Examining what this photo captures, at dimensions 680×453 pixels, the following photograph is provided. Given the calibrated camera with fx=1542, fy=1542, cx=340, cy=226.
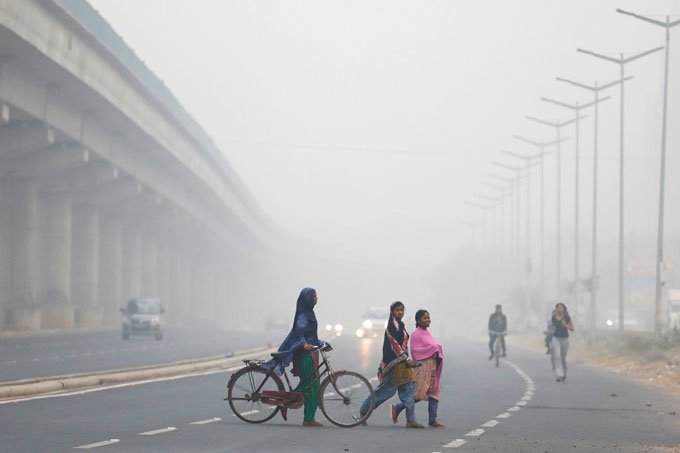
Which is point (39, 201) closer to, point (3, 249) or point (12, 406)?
point (3, 249)

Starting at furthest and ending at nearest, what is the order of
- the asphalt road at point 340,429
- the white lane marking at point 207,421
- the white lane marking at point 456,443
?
1. the white lane marking at point 207,421
2. the white lane marking at point 456,443
3. the asphalt road at point 340,429

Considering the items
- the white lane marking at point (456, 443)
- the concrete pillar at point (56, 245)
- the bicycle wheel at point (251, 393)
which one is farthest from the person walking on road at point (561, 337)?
the concrete pillar at point (56, 245)

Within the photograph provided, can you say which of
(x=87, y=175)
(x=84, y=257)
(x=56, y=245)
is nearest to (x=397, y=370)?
(x=87, y=175)

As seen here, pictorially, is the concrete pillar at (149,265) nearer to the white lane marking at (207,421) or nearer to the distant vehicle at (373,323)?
the distant vehicle at (373,323)

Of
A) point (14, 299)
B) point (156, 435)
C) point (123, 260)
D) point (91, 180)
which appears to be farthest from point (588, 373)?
point (123, 260)

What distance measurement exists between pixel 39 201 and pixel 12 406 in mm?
54501

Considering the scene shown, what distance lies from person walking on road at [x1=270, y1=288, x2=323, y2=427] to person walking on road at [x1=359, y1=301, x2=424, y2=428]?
662 mm

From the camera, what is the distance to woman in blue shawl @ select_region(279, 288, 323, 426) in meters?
19.4

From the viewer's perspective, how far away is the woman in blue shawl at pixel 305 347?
19.4 metres

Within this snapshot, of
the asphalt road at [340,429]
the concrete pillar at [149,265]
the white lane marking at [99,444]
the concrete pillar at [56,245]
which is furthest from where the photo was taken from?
the concrete pillar at [149,265]

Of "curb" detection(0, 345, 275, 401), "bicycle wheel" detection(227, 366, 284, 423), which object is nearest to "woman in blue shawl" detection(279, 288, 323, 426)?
"bicycle wheel" detection(227, 366, 284, 423)

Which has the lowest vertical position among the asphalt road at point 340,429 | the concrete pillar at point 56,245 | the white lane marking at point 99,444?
the asphalt road at point 340,429

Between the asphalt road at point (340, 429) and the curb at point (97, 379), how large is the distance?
2.31 ft

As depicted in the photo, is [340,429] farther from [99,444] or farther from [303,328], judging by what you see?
[99,444]
